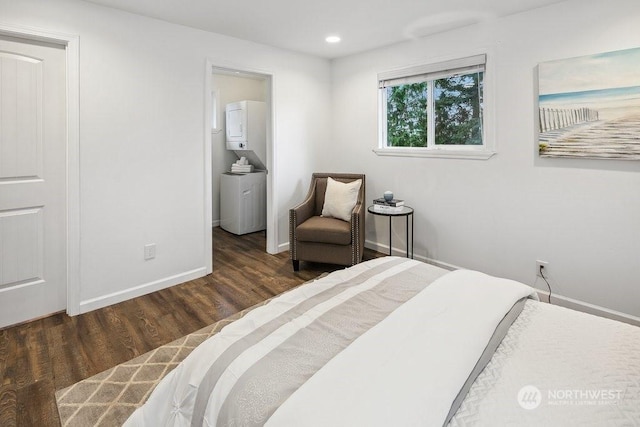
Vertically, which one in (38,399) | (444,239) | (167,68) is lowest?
(38,399)

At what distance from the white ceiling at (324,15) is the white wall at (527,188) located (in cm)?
21

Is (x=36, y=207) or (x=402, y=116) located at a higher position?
(x=402, y=116)

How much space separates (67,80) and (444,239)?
343 centimetres

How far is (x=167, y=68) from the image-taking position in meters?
3.12

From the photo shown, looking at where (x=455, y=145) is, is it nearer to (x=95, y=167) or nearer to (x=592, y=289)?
(x=592, y=289)

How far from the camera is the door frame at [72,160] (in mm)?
2602

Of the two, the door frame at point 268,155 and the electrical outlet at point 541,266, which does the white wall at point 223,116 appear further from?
the electrical outlet at point 541,266

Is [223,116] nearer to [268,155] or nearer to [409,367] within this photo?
[268,155]

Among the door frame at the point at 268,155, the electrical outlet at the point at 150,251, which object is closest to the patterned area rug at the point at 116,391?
the electrical outlet at the point at 150,251

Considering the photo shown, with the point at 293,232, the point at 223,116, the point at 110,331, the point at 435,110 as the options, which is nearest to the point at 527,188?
the point at 435,110

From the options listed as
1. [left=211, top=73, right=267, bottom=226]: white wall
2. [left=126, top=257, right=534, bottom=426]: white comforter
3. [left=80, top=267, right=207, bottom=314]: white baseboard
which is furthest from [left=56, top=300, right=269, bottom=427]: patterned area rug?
[left=211, top=73, right=267, bottom=226]: white wall

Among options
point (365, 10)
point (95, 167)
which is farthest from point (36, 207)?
point (365, 10)

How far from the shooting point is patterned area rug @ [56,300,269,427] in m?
1.71

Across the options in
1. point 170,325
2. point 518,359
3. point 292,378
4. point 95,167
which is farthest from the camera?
point 95,167
